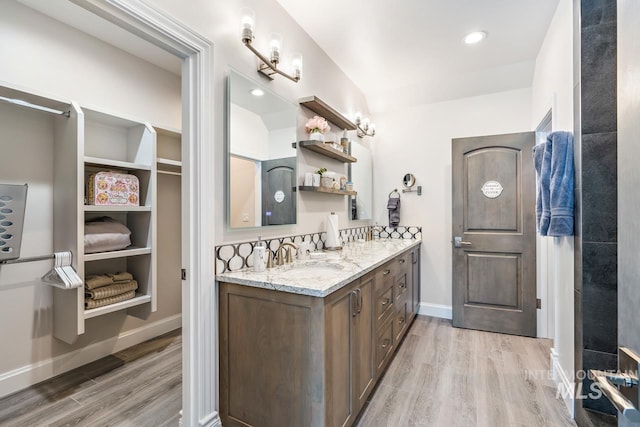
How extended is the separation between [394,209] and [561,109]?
1883 millimetres

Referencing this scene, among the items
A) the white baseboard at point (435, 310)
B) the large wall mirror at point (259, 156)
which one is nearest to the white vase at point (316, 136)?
the large wall mirror at point (259, 156)

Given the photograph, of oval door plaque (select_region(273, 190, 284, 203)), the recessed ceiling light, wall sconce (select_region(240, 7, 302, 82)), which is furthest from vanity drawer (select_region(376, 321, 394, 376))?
the recessed ceiling light

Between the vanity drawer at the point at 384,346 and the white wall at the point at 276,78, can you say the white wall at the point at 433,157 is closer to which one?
the white wall at the point at 276,78

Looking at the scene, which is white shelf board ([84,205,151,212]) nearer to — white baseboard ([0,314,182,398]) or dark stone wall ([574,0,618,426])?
white baseboard ([0,314,182,398])

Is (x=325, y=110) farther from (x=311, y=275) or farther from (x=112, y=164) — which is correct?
(x=112, y=164)

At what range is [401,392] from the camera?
2.05m

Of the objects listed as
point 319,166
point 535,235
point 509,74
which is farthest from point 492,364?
point 509,74

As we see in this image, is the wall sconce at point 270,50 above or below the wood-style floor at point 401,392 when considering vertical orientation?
above

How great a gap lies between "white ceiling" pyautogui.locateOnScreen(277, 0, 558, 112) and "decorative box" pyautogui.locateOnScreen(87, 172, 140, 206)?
6.03 feet

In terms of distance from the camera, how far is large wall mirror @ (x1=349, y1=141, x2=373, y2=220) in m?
3.30

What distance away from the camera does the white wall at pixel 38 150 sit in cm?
198

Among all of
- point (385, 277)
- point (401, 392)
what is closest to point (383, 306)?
point (385, 277)

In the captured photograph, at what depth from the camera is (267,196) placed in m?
2.01

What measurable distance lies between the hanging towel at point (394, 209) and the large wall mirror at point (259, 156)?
176 cm
